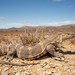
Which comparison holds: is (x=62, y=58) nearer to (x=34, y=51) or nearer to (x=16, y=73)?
(x=34, y=51)

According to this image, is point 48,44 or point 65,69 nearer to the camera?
point 65,69

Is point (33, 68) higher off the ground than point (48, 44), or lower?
lower

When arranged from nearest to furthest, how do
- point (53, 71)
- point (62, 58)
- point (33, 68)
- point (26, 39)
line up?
point (53, 71) → point (33, 68) → point (62, 58) → point (26, 39)

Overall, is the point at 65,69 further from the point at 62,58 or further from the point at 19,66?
the point at 19,66

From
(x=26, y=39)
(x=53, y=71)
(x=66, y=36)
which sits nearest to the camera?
(x=53, y=71)

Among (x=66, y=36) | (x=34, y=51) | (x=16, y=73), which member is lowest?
(x=16, y=73)

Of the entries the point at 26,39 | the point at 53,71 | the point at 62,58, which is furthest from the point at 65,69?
the point at 26,39

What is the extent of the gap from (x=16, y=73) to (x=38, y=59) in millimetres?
1550

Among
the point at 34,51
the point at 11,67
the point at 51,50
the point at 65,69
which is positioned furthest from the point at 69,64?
the point at 11,67

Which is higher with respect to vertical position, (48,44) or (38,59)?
(48,44)

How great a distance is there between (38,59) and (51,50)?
2.29ft

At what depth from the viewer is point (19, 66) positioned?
21.4 feet

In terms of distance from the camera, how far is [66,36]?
7832mm

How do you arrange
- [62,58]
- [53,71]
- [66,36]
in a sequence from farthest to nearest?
[66,36] < [62,58] < [53,71]
